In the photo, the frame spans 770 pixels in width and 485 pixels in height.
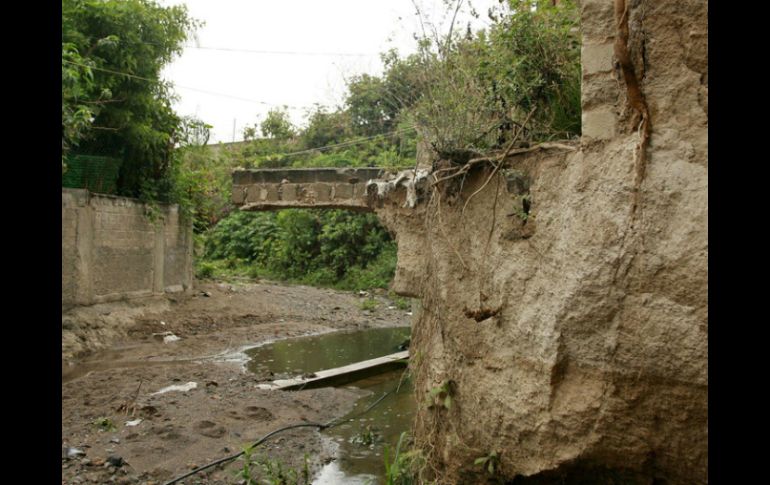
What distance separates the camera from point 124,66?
34.3 ft

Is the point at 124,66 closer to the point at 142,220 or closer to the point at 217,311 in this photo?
the point at 142,220

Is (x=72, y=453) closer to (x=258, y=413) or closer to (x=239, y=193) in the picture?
(x=258, y=413)

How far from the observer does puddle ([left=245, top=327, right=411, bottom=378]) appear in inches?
333

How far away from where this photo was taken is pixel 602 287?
8.73 ft

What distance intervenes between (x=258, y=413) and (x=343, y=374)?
5.69 ft

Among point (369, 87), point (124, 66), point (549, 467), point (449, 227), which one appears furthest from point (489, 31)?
point (369, 87)

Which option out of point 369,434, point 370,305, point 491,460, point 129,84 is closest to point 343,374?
point 369,434

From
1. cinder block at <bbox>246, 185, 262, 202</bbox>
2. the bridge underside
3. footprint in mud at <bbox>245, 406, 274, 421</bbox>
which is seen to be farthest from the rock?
cinder block at <bbox>246, 185, 262, 202</bbox>

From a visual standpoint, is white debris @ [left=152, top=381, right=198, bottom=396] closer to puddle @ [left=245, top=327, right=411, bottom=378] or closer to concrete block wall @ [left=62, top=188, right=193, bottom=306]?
puddle @ [left=245, top=327, right=411, bottom=378]

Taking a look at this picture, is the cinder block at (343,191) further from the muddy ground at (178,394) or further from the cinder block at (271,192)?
the muddy ground at (178,394)

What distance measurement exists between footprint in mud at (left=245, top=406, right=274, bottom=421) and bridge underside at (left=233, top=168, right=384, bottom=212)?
331 centimetres

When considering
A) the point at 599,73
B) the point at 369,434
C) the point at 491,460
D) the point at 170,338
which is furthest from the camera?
the point at 170,338

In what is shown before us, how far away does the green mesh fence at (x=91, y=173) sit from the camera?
9.91 meters

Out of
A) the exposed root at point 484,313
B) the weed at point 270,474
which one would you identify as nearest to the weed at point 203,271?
the weed at point 270,474
